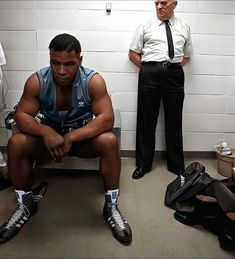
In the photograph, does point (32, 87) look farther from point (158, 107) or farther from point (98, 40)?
point (158, 107)

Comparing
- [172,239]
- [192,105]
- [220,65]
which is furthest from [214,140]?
[172,239]

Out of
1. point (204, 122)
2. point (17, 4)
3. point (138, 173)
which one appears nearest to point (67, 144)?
point (138, 173)

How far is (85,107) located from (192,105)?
1302mm

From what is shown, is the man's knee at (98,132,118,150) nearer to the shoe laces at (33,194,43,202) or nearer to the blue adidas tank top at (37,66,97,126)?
the blue adidas tank top at (37,66,97,126)

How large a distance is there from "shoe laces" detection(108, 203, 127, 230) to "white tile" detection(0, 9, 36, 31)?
5.63 feet

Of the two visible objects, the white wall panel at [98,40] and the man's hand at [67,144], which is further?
the white wall panel at [98,40]

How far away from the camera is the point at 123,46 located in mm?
2623

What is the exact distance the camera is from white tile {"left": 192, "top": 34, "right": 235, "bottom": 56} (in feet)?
8.55

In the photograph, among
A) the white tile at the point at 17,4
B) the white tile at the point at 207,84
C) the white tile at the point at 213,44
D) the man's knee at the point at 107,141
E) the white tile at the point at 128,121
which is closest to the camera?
the man's knee at the point at 107,141

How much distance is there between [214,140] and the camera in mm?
2926

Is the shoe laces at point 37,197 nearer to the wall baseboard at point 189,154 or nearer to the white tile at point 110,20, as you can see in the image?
the wall baseboard at point 189,154

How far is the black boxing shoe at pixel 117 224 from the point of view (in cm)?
168

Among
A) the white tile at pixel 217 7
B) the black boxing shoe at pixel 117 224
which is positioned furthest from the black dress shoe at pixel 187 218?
the white tile at pixel 217 7

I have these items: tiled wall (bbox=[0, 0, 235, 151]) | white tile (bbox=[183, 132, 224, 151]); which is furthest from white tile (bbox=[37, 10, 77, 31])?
white tile (bbox=[183, 132, 224, 151])
